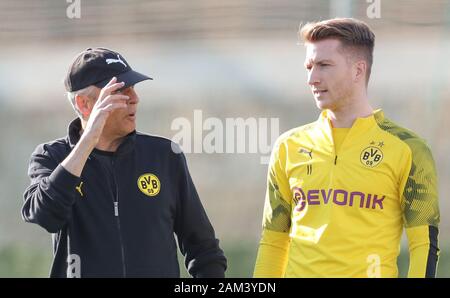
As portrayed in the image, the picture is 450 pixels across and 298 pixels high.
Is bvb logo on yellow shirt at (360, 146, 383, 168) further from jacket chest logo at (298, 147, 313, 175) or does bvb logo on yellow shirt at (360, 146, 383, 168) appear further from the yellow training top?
jacket chest logo at (298, 147, 313, 175)

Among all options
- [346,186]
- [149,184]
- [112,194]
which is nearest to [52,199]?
[112,194]

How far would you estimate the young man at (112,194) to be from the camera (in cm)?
269

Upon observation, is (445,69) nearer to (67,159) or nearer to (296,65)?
(296,65)

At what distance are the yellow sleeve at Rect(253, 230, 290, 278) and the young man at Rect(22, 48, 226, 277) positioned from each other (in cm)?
20

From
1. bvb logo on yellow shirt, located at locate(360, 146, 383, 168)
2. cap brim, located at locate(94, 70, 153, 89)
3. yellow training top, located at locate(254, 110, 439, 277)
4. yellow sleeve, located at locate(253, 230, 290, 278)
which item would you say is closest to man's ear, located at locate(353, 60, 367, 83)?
yellow training top, located at locate(254, 110, 439, 277)

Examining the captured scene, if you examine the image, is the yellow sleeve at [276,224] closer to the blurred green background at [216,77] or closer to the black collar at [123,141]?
the black collar at [123,141]

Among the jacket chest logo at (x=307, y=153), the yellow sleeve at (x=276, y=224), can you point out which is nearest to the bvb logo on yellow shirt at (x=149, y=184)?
the yellow sleeve at (x=276, y=224)

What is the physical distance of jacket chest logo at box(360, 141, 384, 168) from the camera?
261 centimetres

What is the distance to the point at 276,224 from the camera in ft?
9.02

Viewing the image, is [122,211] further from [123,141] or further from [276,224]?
[276,224]

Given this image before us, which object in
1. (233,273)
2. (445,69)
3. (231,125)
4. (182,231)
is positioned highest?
(445,69)
